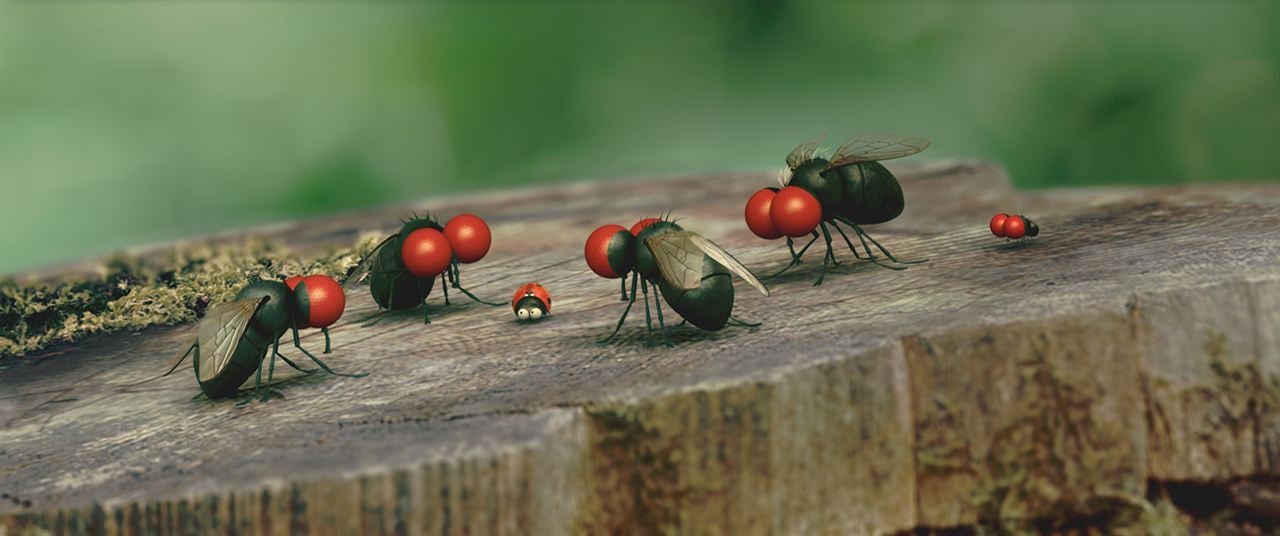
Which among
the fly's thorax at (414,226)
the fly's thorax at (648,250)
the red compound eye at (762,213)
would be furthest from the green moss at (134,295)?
the red compound eye at (762,213)

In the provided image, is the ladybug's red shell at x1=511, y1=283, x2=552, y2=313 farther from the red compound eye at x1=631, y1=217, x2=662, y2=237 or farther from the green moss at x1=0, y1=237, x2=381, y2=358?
the green moss at x1=0, y1=237, x2=381, y2=358

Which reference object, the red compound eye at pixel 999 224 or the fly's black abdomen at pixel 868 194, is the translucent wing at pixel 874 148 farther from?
the red compound eye at pixel 999 224

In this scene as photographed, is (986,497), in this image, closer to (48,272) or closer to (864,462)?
(864,462)

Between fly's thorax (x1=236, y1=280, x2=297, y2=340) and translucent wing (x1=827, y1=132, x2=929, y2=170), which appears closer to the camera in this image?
fly's thorax (x1=236, y1=280, x2=297, y2=340)

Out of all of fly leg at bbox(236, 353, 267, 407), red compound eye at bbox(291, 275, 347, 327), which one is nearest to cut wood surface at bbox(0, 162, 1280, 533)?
fly leg at bbox(236, 353, 267, 407)

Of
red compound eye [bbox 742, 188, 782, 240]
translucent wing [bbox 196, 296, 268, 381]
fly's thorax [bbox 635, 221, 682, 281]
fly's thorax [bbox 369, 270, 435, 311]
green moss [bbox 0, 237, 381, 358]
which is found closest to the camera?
translucent wing [bbox 196, 296, 268, 381]

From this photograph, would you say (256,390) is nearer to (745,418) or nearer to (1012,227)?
(745,418)
